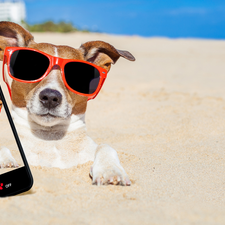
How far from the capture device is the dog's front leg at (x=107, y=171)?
2.63 meters

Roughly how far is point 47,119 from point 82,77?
1.87 feet

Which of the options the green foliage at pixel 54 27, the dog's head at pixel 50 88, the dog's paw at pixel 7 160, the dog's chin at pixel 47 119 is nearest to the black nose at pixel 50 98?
the dog's head at pixel 50 88

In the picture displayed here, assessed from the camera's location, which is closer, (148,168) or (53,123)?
(53,123)

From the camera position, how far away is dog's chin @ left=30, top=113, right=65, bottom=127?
301cm

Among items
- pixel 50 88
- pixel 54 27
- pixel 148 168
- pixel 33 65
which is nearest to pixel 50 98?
pixel 50 88

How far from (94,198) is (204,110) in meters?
4.24

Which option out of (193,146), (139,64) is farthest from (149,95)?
(139,64)

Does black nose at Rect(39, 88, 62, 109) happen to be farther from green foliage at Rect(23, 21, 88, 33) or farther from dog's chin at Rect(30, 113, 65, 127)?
green foliage at Rect(23, 21, 88, 33)

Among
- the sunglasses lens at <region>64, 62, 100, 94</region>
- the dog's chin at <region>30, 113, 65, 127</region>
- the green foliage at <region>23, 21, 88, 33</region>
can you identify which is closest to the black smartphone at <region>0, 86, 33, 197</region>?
the dog's chin at <region>30, 113, 65, 127</region>

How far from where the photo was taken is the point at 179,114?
5852 millimetres

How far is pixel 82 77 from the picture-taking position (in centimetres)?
324

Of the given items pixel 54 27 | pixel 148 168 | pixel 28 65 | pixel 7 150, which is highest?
pixel 28 65

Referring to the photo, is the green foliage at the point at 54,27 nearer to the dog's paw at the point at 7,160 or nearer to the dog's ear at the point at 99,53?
the dog's ear at the point at 99,53

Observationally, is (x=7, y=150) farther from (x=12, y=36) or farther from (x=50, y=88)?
(x=12, y=36)
